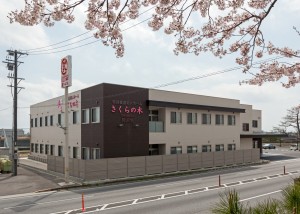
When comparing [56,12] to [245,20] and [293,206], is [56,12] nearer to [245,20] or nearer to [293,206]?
[245,20]

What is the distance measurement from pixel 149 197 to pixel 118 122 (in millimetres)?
12445

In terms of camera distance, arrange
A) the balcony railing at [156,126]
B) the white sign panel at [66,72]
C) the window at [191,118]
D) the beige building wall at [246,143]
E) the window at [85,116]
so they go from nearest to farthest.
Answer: the white sign panel at [66,72]
the window at [85,116]
the balcony railing at [156,126]
the window at [191,118]
the beige building wall at [246,143]

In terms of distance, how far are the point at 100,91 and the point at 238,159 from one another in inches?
736

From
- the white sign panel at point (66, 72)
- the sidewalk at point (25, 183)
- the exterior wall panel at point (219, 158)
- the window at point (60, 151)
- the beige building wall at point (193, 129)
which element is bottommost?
the sidewalk at point (25, 183)

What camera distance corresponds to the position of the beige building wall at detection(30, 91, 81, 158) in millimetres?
35031

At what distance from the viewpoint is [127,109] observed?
3181 cm

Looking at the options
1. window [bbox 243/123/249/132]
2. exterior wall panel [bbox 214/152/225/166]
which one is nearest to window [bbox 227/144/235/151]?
exterior wall panel [bbox 214/152/225/166]

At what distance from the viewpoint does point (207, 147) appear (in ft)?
130

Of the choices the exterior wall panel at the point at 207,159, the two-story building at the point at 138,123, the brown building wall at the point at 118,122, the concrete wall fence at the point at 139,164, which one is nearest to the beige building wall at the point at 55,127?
the two-story building at the point at 138,123

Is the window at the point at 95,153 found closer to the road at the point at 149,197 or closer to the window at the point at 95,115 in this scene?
the window at the point at 95,115

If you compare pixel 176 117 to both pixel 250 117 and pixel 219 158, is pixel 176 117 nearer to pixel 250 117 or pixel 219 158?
pixel 219 158

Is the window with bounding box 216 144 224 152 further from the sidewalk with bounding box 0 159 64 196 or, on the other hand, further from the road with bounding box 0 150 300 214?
the sidewalk with bounding box 0 159 64 196

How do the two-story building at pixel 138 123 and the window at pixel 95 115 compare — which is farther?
the window at pixel 95 115

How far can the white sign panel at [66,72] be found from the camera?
25.6 meters
